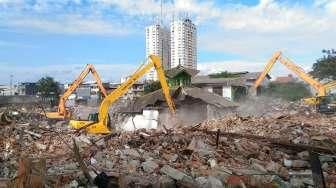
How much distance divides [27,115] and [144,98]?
10.3 meters

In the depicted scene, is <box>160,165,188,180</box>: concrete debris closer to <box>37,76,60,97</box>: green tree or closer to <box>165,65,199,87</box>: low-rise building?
<box>165,65,199,87</box>: low-rise building

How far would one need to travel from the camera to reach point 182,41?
85.6m

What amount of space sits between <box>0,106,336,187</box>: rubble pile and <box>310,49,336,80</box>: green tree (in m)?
44.1

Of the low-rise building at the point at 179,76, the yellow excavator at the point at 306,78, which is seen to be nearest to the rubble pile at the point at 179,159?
the yellow excavator at the point at 306,78

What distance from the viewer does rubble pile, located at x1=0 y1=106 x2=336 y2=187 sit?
36.2 ft

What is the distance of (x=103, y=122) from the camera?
85.6ft

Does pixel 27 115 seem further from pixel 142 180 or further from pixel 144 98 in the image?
pixel 142 180

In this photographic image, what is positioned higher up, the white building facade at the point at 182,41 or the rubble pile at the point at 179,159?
the white building facade at the point at 182,41

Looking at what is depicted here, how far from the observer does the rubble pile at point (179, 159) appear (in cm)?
1103

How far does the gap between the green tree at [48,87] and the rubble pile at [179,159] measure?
2179 inches

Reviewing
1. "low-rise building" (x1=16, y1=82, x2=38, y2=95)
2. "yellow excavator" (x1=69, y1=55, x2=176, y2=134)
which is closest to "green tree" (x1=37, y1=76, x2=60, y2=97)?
"low-rise building" (x1=16, y1=82, x2=38, y2=95)

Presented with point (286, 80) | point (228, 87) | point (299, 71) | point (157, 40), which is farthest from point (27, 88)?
point (299, 71)

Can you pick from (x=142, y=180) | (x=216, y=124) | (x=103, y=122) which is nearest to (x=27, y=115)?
(x=103, y=122)

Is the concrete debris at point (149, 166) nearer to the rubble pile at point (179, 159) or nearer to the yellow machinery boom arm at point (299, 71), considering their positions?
the rubble pile at point (179, 159)
